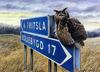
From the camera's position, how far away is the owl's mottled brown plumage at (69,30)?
5216 millimetres

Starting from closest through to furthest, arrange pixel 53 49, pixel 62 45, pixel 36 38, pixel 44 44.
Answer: pixel 62 45 < pixel 53 49 < pixel 44 44 < pixel 36 38

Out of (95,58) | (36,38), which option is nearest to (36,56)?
(95,58)

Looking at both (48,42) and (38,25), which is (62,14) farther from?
(38,25)

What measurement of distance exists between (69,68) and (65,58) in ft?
0.74

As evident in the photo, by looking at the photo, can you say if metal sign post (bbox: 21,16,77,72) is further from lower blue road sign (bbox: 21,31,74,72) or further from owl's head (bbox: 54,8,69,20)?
owl's head (bbox: 54,8,69,20)

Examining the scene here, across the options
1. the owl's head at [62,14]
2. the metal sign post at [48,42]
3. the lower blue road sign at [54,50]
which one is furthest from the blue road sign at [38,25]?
the owl's head at [62,14]

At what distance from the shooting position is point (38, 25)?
7.50 meters

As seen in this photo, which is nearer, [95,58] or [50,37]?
[50,37]

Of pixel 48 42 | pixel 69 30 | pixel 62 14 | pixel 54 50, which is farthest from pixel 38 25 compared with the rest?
pixel 69 30

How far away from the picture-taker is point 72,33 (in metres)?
5.28

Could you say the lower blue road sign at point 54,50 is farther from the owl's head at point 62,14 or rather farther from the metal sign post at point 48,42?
the owl's head at point 62,14

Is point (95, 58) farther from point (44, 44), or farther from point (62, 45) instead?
point (62, 45)

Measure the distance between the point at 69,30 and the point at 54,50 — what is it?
0.82 meters

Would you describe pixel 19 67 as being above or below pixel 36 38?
below
